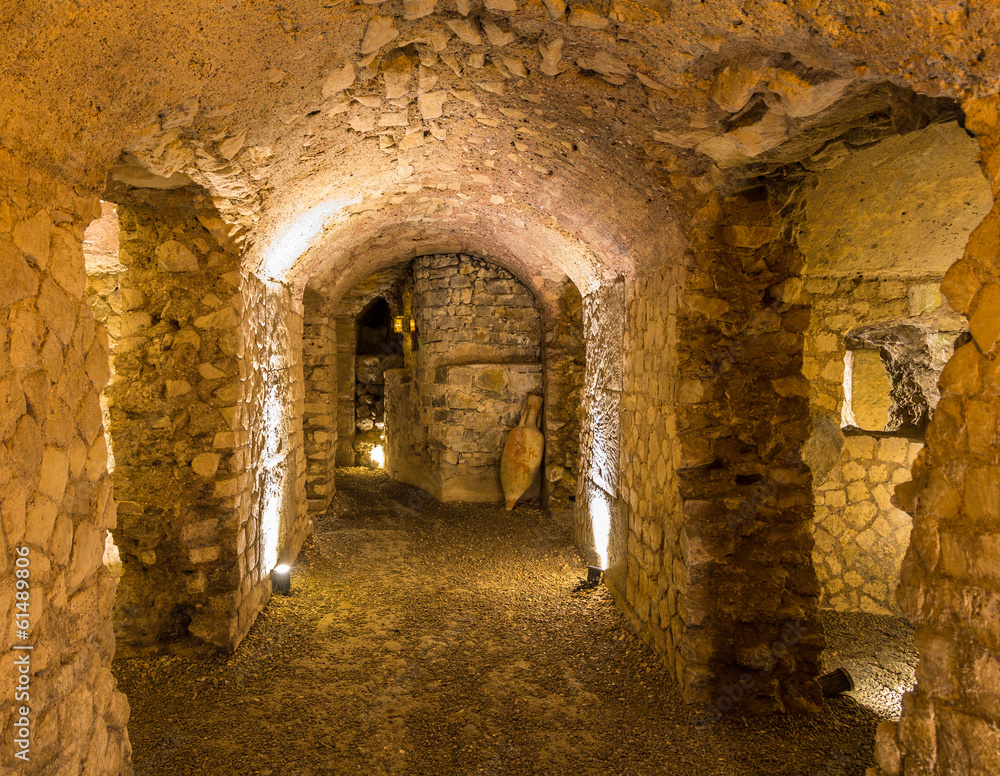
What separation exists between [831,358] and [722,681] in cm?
220

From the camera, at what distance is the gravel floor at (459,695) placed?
7.44 ft

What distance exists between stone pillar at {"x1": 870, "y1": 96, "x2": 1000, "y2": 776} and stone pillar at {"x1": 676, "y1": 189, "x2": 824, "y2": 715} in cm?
114

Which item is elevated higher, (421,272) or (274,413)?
(421,272)

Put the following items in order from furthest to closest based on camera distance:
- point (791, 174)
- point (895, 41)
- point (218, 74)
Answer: point (791, 174), point (218, 74), point (895, 41)

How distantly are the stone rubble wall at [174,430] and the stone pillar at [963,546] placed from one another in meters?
2.94

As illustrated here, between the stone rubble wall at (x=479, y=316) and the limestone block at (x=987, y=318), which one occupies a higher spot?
the stone rubble wall at (x=479, y=316)

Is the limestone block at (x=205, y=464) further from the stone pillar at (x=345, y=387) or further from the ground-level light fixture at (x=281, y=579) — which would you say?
the stone pillar at (x=345, y=387)

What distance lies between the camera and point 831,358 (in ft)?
12.0

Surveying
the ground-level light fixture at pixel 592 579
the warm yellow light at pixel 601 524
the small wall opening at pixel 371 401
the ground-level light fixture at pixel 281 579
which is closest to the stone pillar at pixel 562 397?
the warm yellow light at pixel 601 524

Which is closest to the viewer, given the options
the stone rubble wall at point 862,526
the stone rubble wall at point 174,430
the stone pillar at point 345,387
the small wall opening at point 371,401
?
the stone rubble wall at point 174,430

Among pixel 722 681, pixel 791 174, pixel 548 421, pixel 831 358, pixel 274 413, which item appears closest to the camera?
pixel 791 174

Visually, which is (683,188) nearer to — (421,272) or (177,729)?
(177,729)

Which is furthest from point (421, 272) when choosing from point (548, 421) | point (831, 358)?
point (831, 358)

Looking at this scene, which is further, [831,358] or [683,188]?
[831,358]
